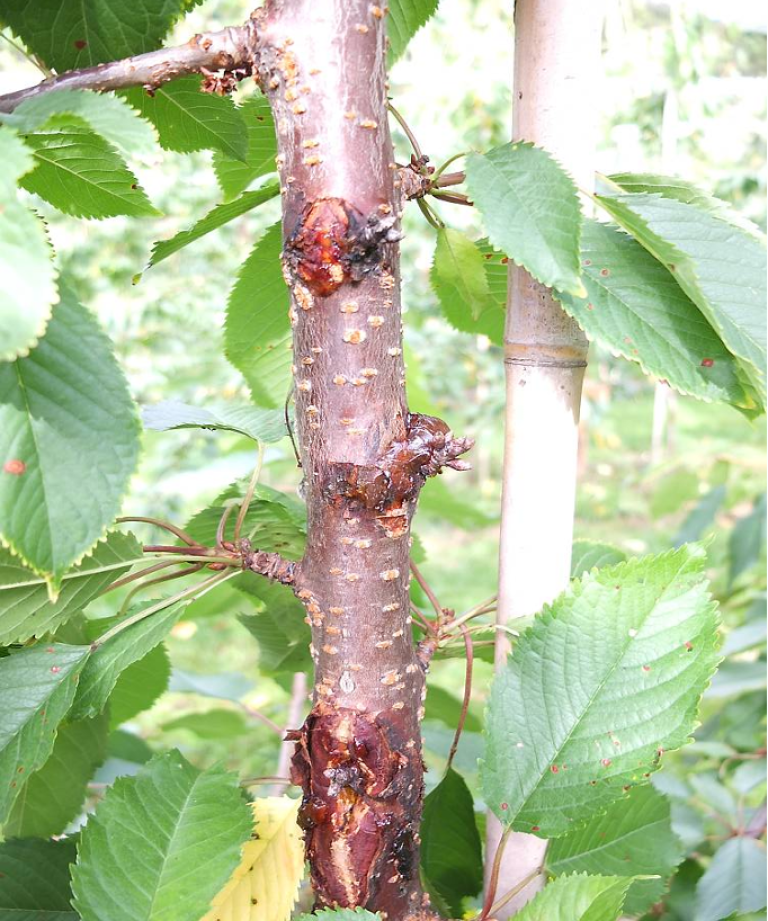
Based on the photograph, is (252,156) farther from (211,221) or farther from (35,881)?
(35,881)

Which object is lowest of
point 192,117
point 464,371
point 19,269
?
point 464,371

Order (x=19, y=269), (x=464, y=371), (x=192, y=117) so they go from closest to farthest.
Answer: (x=19, y=269), (x=192, y=117), (x=464, y=371)

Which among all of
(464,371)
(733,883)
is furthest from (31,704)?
(464,371)

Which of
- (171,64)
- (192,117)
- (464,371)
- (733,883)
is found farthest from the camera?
(464,371)

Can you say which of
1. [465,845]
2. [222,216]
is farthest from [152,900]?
[222,216]

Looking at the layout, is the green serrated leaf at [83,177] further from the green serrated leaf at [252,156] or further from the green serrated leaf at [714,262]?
the green serrated leaf at [714,262]

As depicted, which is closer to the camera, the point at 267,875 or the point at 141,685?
the point at 267,875

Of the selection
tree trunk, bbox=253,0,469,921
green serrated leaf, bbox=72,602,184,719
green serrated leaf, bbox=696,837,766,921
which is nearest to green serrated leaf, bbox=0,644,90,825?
green serrated leaf, bbox=72,602,184,719
